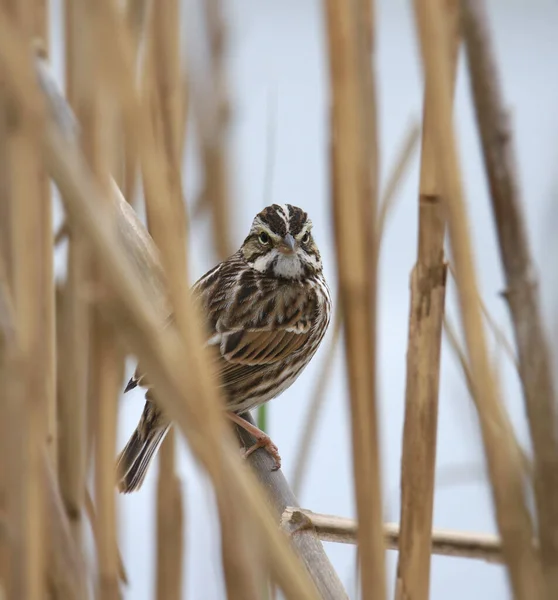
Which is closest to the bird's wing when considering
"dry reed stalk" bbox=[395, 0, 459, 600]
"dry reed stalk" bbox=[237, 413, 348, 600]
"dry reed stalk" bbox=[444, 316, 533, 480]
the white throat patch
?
the white throat patch

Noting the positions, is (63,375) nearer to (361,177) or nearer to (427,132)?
(361,177)

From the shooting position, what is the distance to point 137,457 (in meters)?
3.28

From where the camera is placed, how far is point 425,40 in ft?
4.63

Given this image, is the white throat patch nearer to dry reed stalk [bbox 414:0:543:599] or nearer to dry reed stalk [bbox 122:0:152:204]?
dry reed stalk [bbox 122:0:152:204]

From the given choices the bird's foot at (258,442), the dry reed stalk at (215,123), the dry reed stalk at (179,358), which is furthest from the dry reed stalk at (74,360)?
the bird's foot at (258,442)

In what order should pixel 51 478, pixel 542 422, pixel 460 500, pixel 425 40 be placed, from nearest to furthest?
pixel 542 422
pixel 425 40
pixel 51 478
pixel 460 500

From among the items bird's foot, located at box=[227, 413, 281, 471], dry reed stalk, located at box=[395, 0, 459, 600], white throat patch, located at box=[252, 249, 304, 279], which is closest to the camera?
dry reed stalk, located at box=[395, 0, 459, 600]

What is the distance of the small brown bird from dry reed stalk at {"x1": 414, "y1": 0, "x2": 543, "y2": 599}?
213 centimetres

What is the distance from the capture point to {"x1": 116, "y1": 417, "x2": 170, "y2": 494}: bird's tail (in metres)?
3.23

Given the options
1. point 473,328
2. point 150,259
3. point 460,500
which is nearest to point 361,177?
point 473,328

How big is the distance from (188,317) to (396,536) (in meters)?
0.96

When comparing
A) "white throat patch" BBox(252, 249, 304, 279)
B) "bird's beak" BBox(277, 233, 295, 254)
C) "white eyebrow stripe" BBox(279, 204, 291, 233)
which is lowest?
"white throat patch" BBox(252, 249, 304, 279)

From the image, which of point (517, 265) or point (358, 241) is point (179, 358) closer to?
point (358, 241)

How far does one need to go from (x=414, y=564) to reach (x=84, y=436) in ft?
1.95
